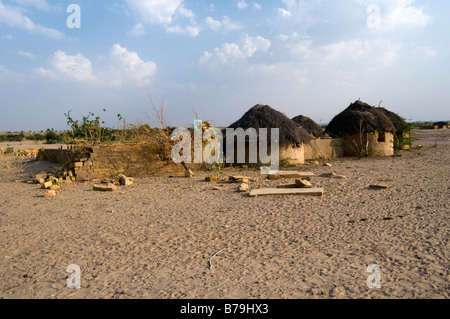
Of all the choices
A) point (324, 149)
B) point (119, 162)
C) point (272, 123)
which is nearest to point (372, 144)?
point (324, 149)

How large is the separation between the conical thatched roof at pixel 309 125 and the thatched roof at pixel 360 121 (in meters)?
2.02

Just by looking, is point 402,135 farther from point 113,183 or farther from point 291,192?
point 113,183

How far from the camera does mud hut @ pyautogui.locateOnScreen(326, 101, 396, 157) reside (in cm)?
1289

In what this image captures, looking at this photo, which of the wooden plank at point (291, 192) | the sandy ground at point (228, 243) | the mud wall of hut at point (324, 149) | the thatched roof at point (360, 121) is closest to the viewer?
the sandy ground at point (228, 243)

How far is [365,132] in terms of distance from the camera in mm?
12945

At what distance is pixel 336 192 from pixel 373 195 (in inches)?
26.2

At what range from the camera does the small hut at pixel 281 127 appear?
11.1 meters

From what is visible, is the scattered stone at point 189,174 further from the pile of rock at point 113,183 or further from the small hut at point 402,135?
the small hut at point 402,135

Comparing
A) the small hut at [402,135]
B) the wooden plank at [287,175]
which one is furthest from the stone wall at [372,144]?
the wooden plank at [287,175]

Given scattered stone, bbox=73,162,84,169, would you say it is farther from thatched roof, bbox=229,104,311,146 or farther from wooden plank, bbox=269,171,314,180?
thatched roof, bbox=229,104,311,146
